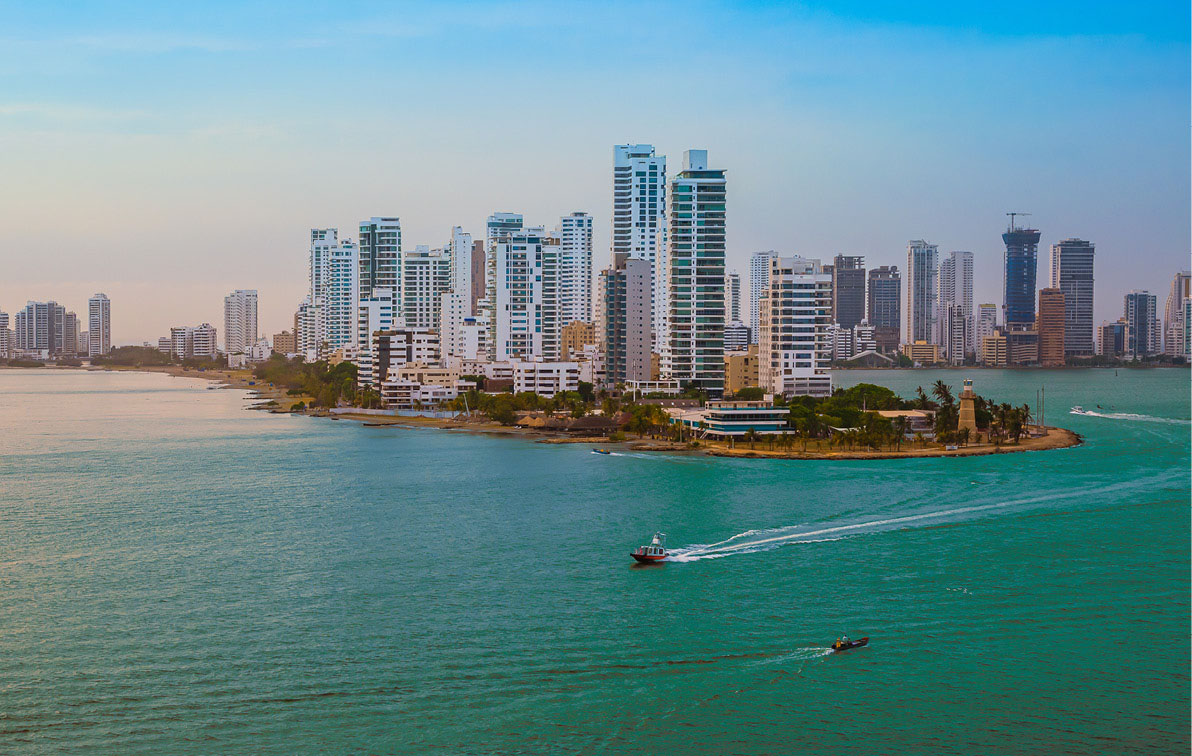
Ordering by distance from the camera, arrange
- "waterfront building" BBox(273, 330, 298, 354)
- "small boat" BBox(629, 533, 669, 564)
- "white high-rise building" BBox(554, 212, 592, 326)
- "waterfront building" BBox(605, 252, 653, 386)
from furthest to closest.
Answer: "waterfront building" BBox(273, 330, 298, 354)
"white high-rise building" BBox(554, 212, 592, 326)
"waterfront building" BBox(605, 252, 653, 386)
"small boat" BBox(629, 533, 669, 564)

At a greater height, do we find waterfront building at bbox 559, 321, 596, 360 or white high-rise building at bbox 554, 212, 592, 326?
white high-rise building at bbox 554, 212, 592, 326

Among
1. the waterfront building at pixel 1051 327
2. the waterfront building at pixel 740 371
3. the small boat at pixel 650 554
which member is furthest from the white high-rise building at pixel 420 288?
the waterfront building at pixel 1051 327

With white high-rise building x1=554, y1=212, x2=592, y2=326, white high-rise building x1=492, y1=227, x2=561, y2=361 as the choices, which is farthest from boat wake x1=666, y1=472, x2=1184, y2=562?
white high-rise building x1=554, y1=212, x2=592, y2=326

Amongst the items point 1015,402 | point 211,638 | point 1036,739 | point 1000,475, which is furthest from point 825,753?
point 1015,402

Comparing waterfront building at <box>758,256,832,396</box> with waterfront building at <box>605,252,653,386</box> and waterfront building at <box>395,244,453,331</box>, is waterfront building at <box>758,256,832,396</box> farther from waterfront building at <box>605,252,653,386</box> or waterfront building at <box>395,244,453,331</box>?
waterfront building at <box>395,244,453,331</box>

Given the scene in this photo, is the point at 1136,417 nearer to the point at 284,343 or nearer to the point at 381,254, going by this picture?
the point at 381,254

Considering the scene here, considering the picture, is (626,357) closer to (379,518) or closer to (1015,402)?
(1015,402)

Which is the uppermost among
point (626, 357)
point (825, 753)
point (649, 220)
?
point (649, 220)
